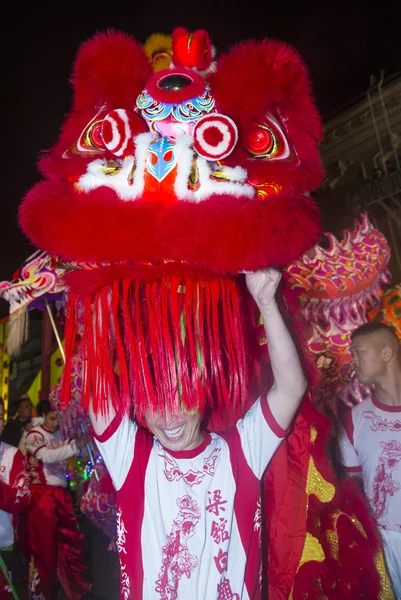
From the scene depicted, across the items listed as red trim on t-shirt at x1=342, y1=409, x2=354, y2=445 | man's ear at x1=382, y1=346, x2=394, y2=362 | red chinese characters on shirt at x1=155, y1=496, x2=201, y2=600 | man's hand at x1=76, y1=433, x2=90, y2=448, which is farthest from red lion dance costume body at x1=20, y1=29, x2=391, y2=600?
man's hand at x1=76, y1=433, x2=90, y2=448

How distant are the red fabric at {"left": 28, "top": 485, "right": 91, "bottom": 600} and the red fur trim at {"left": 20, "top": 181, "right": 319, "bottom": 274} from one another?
2.53 m

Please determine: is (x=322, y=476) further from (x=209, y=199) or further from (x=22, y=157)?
(x=22, y=157)

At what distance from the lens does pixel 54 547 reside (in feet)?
9.64

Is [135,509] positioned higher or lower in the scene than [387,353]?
lower

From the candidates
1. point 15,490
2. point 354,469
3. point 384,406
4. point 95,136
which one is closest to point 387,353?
point 384,406

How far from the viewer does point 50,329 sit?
5207mm

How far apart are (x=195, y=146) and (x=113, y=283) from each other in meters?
0.30

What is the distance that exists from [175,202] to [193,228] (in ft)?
0.24

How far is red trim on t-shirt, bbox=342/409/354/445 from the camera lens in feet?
6.00

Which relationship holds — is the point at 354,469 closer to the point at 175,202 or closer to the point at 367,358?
the point at 367,358

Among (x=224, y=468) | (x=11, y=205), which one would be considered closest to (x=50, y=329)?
(x=11, y=205)

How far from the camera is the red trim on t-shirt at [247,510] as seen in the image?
1.03 metres

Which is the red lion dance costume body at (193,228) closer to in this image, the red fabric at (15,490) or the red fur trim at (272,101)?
the red fur trim at (272,101)

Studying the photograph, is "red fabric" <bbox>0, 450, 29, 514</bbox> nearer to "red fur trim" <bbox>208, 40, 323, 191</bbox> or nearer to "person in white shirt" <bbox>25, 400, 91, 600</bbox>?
"person in white shirt" <bbox>25, 400, 91, 600</bbox>
